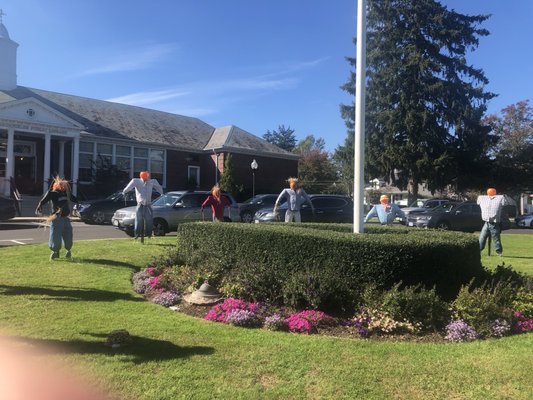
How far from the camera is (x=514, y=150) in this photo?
1809 inches

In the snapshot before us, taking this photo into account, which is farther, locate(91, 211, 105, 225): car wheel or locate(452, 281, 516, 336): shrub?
locate(91, 211, 105, 225): car wheel

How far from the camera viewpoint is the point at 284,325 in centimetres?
529

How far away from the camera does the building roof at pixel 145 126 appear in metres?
30.8

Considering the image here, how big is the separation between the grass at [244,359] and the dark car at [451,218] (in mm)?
18263

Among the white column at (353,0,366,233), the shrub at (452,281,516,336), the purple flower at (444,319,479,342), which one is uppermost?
the white column at (353,0,366,233)

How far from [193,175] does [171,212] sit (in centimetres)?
2046

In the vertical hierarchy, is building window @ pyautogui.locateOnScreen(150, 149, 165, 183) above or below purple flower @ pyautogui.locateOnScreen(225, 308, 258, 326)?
above

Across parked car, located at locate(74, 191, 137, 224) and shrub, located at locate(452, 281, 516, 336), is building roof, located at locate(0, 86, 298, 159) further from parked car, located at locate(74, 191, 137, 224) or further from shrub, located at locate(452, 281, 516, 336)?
shrub, located at locate(452, 281, 516, 336)

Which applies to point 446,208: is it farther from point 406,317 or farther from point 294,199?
point 406,317

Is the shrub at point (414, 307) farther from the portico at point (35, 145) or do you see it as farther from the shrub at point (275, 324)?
the portico at point (35, 145)

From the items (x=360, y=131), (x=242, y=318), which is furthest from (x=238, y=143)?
(x=242, y=318)

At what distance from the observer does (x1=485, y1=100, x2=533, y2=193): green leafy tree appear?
42731mm

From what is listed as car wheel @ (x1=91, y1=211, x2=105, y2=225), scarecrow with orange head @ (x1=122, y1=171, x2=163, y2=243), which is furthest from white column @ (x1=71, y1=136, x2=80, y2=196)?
scarecrow with orange head @ (x1=122, y1=171, x2=163, y2=243)

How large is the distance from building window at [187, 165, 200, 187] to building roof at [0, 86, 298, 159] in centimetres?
152
